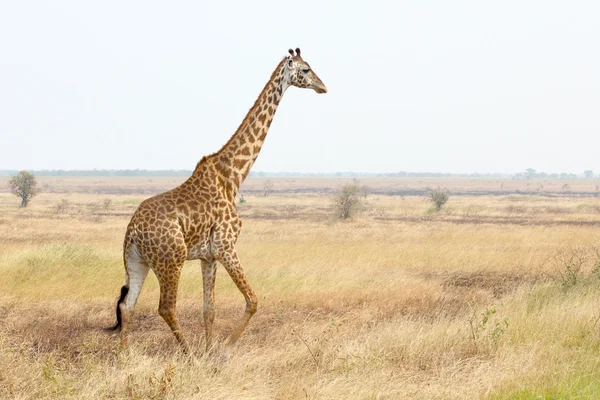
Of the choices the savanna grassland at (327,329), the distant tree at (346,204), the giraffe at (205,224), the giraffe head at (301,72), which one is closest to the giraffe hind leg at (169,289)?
the giraffe at (205,224)

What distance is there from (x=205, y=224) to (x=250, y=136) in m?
1.44

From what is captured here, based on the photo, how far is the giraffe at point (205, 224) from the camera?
6.96 m

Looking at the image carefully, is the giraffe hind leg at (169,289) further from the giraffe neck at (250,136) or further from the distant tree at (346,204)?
the distant tree at (346,204)

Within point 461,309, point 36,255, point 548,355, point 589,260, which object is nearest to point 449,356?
point 548,355

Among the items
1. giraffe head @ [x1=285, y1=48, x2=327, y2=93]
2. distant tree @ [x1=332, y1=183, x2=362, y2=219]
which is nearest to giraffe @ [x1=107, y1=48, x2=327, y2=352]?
giraffe head @ [x1=285, y1=48, x2=327, y2=93]

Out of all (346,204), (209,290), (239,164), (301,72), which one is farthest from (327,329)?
(346,204)

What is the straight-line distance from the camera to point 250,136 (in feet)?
26.4

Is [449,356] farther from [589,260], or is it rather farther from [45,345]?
[589,260]

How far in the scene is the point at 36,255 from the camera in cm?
1459

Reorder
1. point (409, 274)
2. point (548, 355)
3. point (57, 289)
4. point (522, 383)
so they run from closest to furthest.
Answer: point (522, 383) < point (548, 355) < point (57, 289) < point (409, 274)

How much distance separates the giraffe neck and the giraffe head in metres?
0.08

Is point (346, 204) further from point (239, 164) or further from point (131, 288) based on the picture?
point (131, 288)

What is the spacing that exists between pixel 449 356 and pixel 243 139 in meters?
3.64

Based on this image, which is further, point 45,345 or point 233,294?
point 233,294
